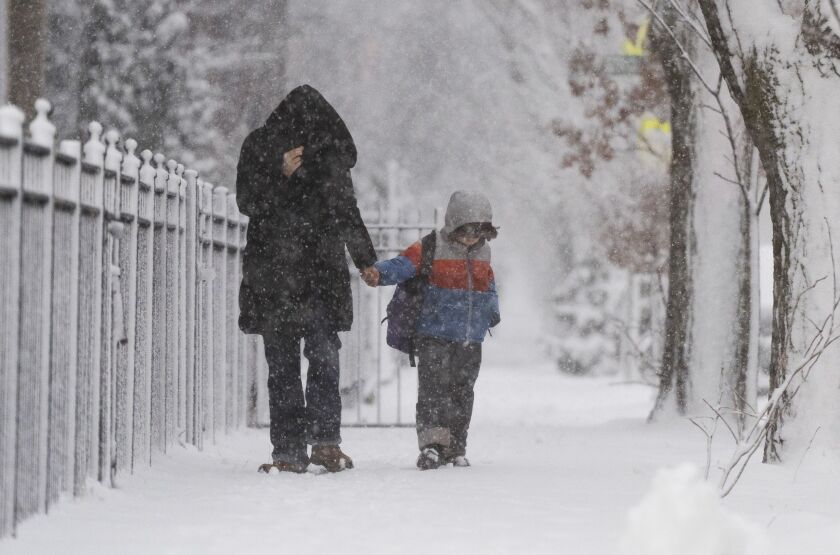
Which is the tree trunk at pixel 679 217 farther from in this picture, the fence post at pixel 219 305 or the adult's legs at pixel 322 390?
the adult's legs at pixel 322 390

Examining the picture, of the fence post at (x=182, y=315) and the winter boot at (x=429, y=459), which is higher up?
the fence post at (x=182, y=315)

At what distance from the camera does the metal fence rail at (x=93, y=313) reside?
14.7ft

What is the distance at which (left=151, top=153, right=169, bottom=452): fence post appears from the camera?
6930 millimetres

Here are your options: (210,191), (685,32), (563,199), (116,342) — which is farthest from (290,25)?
(116,342)

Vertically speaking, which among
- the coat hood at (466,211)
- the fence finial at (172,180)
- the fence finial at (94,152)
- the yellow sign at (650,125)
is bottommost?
the coat hood at (466,211)

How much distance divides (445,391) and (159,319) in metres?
1.52

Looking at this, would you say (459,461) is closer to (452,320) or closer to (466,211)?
(452,320)

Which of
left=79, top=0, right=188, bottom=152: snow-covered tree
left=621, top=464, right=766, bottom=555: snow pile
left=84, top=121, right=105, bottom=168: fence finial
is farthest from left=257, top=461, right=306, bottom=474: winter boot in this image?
left=79, top=0, right=188, bottom=152: snow-covered tree

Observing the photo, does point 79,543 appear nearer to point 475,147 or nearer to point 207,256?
point 207,256

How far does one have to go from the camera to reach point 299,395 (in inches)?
272

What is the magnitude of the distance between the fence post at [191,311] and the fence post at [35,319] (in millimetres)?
2925

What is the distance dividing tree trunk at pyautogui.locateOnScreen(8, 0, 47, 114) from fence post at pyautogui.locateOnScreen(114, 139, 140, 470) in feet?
30.0

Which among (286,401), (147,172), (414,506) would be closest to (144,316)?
(147,172)

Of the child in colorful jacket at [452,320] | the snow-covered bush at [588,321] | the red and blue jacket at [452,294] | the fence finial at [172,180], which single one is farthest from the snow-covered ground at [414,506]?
the snow-covered bush at [588,321]
